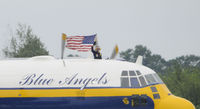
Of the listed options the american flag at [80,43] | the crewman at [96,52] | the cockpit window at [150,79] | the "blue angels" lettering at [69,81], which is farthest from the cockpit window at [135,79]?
the american flag at [80,43]

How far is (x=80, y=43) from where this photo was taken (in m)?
20.8

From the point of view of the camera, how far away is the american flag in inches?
813

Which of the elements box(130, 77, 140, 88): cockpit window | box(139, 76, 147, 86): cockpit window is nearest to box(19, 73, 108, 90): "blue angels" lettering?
box(130, 77, 140, 88): cockpit window

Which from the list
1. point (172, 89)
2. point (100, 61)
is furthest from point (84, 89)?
point (172, 89)

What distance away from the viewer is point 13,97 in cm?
1895

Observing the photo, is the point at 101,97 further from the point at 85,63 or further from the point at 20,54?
the point at 20,54

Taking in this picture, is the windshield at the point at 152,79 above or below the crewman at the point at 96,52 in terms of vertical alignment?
below

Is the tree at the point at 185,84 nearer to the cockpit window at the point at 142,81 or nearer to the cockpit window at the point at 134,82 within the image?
the cockpit window at the point at 142,81

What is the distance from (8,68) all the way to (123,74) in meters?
4.83

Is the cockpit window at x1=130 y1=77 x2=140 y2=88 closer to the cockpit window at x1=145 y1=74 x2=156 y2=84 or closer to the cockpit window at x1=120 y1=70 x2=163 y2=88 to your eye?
the cockpit window at x1=120 y1=70 x2=163 y2=88

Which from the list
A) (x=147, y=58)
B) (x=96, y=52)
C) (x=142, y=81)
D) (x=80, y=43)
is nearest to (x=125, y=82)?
(x=142, y=81)

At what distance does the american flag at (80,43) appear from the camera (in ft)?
67.8

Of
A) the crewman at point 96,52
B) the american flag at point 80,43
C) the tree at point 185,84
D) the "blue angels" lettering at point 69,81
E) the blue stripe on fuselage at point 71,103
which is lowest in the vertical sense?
the tree at point 185,84

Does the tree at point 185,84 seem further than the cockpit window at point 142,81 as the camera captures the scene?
Yes
